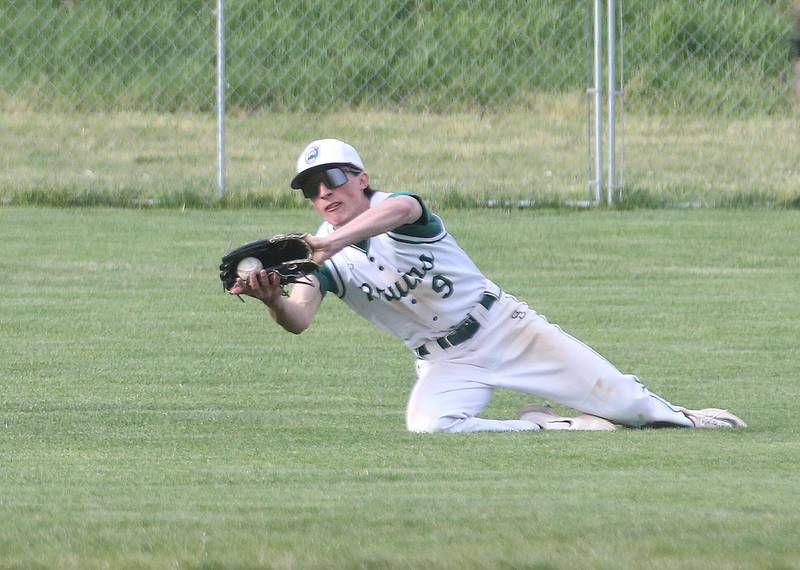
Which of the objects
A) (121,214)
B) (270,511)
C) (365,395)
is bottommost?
(121,214)

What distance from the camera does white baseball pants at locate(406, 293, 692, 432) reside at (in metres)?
8.08

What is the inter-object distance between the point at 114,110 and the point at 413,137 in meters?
3.44

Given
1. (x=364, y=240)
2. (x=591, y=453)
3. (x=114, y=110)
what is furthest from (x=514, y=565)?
(x=114, y=110)

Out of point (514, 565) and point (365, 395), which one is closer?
point (514, 565)

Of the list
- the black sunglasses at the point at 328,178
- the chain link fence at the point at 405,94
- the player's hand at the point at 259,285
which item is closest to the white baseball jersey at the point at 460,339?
the black sunglasses at the point at 328,178

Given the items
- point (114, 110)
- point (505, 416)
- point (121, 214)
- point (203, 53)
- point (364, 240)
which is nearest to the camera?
point (364, 240)

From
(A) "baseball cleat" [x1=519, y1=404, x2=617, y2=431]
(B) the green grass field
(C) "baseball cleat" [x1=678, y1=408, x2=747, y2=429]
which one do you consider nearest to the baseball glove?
(B) the green grass field

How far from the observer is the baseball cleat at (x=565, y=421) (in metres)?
8.12

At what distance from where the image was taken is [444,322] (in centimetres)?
807

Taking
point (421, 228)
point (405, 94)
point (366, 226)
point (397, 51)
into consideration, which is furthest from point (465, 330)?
point (405, 94)

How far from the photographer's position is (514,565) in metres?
4.95

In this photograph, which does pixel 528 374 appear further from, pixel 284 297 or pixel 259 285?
pixel 259 285

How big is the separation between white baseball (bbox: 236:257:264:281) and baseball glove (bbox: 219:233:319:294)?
0.04 feet

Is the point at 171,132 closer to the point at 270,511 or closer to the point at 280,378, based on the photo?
the point at 280,378
